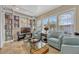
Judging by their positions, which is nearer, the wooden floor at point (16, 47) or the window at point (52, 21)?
the wooden floor at point (16, 47)

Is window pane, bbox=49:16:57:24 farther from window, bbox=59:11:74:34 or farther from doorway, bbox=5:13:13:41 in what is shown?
doorway, bbox=5:13:13:41

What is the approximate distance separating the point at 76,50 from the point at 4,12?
2.69m

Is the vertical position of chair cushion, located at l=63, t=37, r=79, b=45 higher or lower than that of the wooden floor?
higher

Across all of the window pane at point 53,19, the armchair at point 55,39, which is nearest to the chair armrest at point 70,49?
the armchair at point 55,39

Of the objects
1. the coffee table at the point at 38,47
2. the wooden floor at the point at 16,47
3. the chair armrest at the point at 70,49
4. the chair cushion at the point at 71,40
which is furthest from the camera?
the wooden floor at the point at 16,47

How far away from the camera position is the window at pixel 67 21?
3429 millimetres

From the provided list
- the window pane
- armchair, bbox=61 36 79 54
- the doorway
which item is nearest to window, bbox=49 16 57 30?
the window pane

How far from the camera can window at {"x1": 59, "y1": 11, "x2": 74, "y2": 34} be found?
3.43 meters

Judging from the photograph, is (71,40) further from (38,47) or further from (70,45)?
(38,47)

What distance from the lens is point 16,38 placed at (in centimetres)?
356

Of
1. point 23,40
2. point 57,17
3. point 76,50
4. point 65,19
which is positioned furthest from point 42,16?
point 76,50

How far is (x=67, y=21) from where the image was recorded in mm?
3443

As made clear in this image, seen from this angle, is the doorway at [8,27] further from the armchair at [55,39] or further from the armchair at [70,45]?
the armchair at [70,45]
